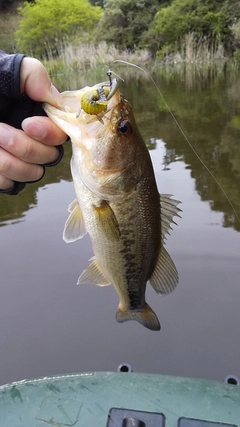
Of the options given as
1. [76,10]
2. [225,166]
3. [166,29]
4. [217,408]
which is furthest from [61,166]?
[76,10]

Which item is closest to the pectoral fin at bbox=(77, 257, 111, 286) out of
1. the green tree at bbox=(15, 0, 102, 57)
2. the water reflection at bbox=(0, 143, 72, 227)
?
the water reflection at bbox=(0, 143, 72, 227)

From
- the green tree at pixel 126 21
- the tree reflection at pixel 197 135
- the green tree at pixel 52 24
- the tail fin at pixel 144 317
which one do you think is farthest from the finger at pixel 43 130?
the green tree at pixel 126 21

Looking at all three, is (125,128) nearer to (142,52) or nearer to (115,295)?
(115,295)

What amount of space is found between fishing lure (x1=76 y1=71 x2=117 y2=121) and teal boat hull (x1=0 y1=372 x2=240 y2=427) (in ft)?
5.20

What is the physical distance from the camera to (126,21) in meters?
27.7

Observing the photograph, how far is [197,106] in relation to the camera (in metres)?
10.4

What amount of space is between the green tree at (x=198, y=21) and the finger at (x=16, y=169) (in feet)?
71.9

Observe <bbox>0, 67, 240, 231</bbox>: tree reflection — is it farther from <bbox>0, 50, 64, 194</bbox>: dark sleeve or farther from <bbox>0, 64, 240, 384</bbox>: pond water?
<bbox>0, 50, 64, 194</bbox>: dark sleeve

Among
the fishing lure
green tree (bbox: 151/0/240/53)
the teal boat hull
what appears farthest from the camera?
green tree (bbox: 151/0/240/53)

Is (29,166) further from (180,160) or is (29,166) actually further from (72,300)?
(180,160)

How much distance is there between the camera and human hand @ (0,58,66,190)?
4.82 feet

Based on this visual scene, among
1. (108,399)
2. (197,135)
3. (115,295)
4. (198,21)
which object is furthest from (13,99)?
(198,21)

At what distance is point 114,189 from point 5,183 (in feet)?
1.54

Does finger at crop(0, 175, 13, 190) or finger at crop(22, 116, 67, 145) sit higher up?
finger at crop(22, 116, 67, 145)
